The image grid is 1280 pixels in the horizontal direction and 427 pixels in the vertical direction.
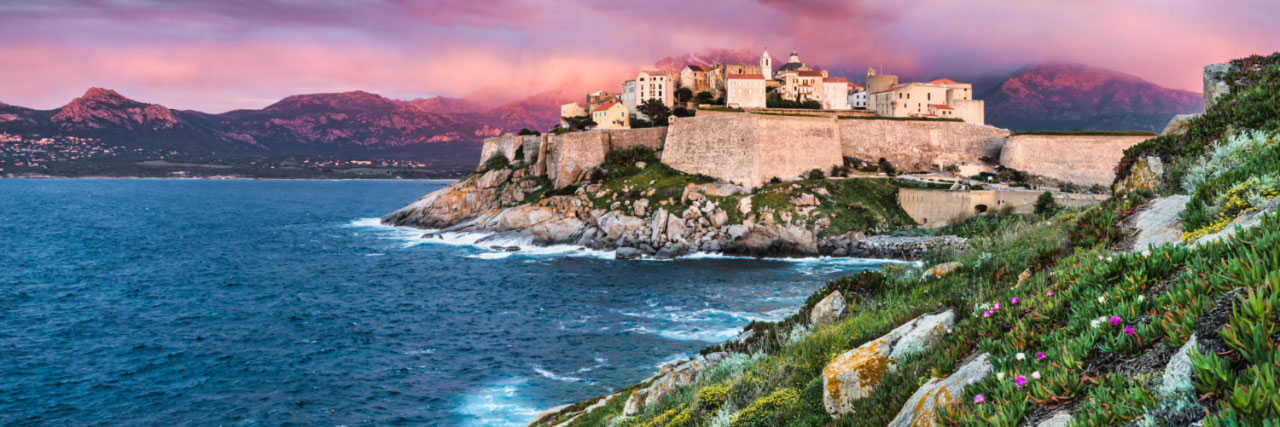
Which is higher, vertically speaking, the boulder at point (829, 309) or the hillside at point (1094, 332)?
the hillside at point (1094, 332)

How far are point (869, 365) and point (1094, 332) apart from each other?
2.28 metres

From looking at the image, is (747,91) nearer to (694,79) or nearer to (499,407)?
(694,79)

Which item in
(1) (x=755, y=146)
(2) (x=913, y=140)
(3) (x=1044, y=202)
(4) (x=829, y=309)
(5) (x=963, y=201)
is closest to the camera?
(4) (x=829, y=309)

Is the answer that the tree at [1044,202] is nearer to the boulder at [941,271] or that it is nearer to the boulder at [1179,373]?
the boulder at [941,271]

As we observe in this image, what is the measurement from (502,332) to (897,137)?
44231 millimetres

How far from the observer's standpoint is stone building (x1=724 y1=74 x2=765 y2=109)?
67.1 meters

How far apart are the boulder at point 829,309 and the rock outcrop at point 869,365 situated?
4.64m

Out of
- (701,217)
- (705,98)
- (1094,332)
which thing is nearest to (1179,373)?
(1094,332)

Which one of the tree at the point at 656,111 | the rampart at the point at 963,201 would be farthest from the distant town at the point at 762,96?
the rampart at the point at 963,201

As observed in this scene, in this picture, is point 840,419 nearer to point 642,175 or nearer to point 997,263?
point 997,263

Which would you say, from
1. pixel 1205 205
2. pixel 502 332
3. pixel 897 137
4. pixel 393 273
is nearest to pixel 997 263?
pixel 1205 205

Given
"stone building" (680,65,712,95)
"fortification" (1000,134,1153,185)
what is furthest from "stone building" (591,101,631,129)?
"fortification" (1000,134,1153,185)

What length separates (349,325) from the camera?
93.1 ft

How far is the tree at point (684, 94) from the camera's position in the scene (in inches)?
2908
